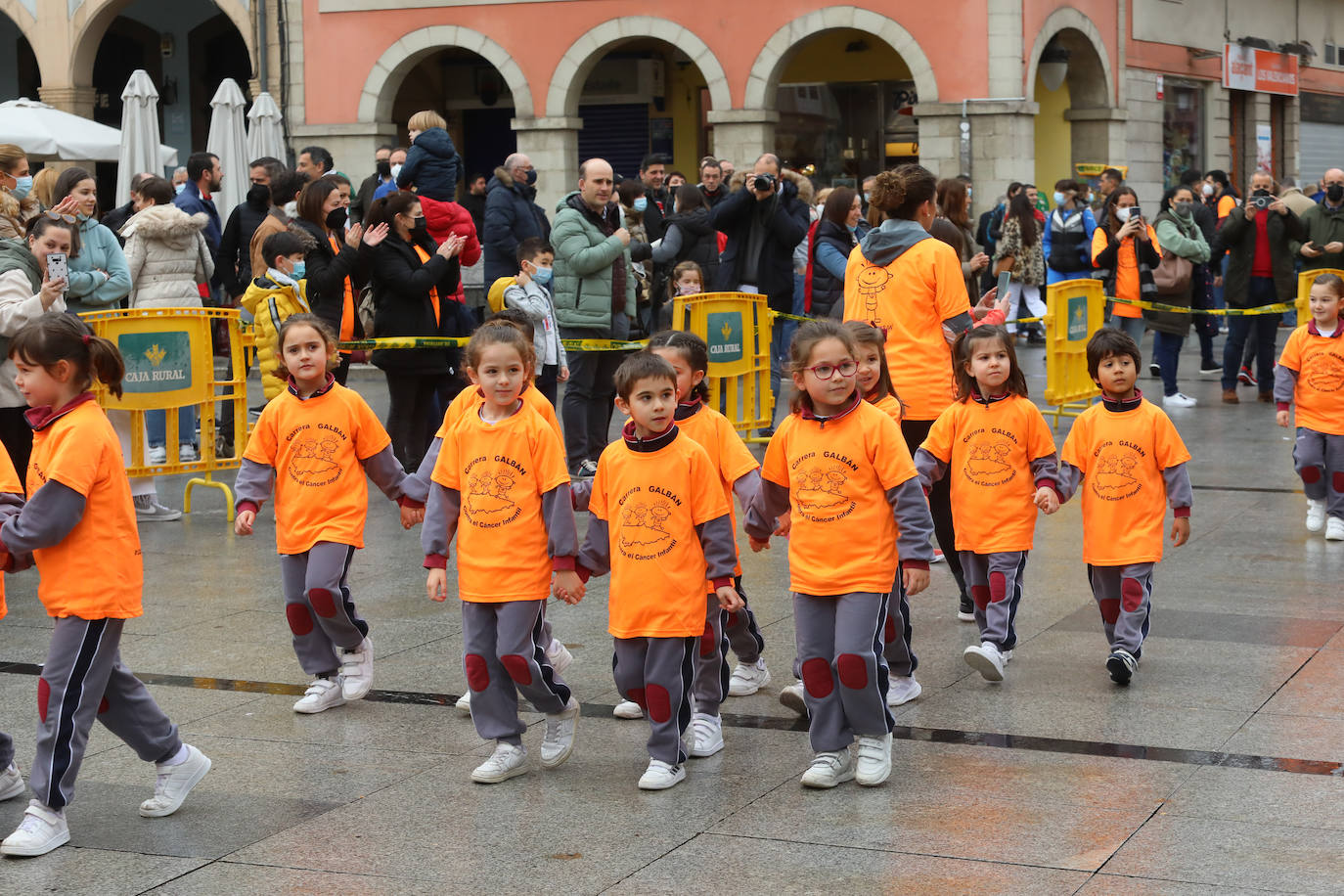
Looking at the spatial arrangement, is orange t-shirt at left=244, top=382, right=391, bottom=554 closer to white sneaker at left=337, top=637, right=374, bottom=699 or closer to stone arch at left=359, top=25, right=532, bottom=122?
white sneaker at left=337, top=637, right=374, bottom=699

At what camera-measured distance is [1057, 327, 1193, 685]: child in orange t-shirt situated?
6613 mm

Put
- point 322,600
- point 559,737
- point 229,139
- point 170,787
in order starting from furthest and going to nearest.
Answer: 1. point 229,139
2. point 322,600
3. point 559,737
4. point 170,787

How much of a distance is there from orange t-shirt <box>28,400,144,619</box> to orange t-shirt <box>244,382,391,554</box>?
128cm

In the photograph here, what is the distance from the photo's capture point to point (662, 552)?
538cm

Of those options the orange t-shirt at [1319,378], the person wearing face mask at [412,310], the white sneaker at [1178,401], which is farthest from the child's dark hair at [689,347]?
the white sneaker at [1178,401]

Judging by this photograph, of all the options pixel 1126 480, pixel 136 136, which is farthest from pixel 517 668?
pixel 136 136

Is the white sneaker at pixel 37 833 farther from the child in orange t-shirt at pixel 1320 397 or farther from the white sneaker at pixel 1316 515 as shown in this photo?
the white sneaker at pixel 1316 515

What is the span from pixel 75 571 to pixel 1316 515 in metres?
6.75

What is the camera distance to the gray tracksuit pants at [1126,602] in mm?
6547

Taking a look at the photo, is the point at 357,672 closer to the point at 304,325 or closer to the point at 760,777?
the point at 304,325

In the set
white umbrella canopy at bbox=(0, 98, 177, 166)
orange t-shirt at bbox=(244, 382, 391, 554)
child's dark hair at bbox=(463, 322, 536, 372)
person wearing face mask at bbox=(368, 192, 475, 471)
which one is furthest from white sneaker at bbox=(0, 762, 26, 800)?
white umbrella canopy at bbox=(0, 98, 177, 166)

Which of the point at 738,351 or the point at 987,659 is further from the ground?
the point at 738,351

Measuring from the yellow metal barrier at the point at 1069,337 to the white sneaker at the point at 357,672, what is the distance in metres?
8.29

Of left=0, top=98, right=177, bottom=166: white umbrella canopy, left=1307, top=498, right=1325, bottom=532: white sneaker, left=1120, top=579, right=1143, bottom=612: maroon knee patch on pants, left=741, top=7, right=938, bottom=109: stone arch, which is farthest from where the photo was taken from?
left=741, top=7, right=938, bottom=109: stone arch
